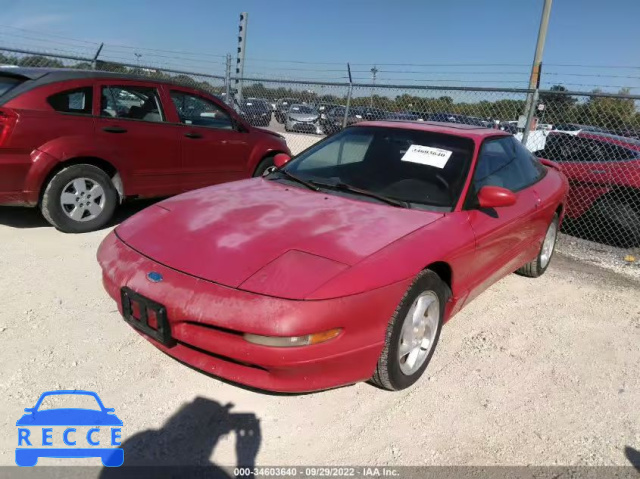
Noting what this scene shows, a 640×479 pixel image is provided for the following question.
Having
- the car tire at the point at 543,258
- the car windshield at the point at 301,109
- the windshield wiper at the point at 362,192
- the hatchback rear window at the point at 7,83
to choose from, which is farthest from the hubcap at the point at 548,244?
the car windshield at the point at 301,109

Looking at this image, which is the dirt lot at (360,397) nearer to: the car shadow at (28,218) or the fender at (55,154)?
the fender at (55,154)

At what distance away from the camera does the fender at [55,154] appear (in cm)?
461

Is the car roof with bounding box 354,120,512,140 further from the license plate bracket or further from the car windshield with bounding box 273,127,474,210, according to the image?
the license plate bracket

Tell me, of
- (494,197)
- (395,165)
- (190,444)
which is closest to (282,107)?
(395,165)

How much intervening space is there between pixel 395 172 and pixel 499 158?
3.20 feet

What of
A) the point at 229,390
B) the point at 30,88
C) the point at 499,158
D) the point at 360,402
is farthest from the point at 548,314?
the point at 30,88

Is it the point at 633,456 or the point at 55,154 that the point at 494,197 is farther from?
the point at 55,154

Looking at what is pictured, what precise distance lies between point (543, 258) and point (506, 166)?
4.44 feet

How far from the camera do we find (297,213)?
9.81ft

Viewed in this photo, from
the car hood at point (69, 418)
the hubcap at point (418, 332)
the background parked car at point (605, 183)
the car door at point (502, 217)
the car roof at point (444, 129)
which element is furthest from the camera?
the background parked car at point (605, 183)

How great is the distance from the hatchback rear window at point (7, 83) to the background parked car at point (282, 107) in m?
7.04

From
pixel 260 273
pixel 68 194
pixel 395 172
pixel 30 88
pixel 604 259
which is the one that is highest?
pixel 30 88

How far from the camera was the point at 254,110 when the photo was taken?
1204 centimetres

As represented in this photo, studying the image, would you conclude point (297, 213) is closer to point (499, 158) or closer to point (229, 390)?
point (229, 390)
